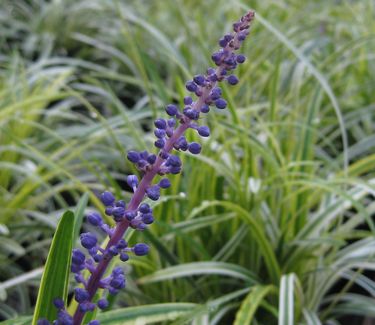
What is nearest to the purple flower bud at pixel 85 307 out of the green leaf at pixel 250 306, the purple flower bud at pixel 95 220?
the purple flower bud at pixel 95 220

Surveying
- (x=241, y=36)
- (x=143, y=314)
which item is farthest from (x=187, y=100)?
(x=143, y=314)

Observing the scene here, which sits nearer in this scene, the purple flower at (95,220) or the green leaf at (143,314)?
the purple flower at (95,220)

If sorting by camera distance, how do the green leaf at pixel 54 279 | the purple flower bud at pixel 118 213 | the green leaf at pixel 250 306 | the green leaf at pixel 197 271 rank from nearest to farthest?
1. the purple flower bud at pixel 118 213
2. the green leaf at pixel 54 279
3. the green leaf at pixel 250 306
4. the green leaf at pixel 197 271

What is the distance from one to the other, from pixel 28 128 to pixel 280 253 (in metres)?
1.34

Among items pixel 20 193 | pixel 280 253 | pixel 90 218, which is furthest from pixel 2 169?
pixel 90 218

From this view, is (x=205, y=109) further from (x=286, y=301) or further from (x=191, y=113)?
(x=286, y=301)

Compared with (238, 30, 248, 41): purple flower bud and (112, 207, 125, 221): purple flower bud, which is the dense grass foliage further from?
(238, 30, 248, 41): purple flower bud

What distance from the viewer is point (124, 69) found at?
12.1 feet

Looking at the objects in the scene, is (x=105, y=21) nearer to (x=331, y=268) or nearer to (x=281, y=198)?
(x=281, y=198)

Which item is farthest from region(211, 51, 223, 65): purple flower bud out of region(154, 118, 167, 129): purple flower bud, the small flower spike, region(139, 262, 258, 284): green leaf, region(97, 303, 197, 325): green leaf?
region(139, 262, 258, 284): green leaf

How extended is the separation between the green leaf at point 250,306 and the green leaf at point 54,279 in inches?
21.3

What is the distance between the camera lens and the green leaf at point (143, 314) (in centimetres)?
119

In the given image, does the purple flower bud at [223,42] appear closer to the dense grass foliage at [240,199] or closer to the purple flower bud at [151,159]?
the purple flower bud at [151,159]

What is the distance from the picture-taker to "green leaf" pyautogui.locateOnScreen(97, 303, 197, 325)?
1.19m
